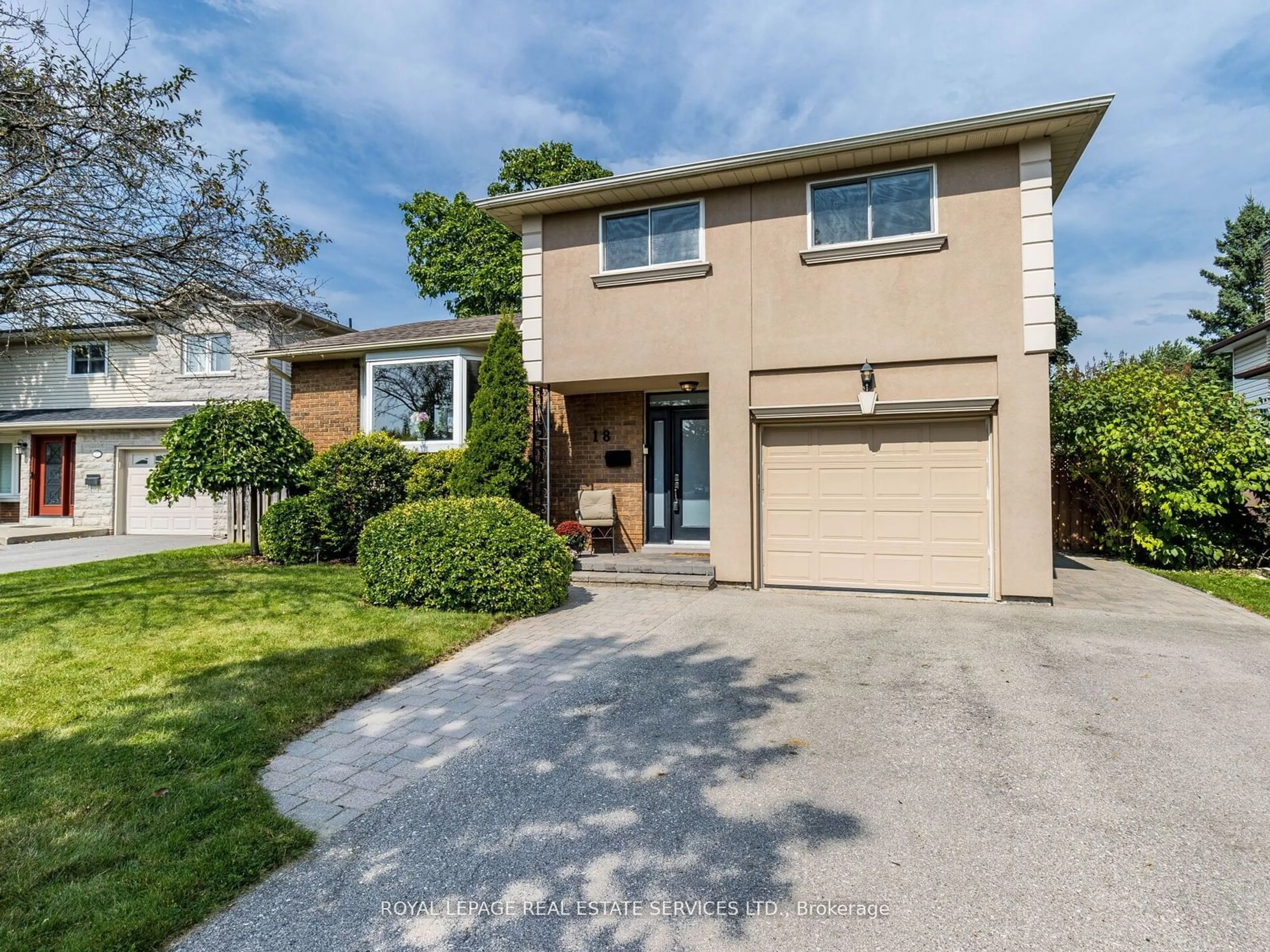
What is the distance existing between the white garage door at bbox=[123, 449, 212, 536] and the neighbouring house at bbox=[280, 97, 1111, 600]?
1132 cm

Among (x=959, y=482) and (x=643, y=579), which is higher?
(x=959, y=482)

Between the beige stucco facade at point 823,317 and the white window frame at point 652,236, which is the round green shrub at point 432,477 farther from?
the white window frame at point 652,236

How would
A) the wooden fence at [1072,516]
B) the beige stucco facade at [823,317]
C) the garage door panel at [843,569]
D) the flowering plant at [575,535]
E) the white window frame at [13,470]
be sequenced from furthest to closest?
the white window frame at [13,470] < the wooden fence at [1072,516] < the flowering plant at [575,535] < the garage door panel at [843,569] < the beige stucco facade at [823,317]

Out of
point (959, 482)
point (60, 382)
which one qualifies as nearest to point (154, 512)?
point (60, 382)

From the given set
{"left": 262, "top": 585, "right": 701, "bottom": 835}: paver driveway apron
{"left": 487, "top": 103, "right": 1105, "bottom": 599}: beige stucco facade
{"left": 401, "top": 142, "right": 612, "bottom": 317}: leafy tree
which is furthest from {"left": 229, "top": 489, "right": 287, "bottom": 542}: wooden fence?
{"left": 401, "top": 142, "right": 612, "bottom": 317}: leafy tree

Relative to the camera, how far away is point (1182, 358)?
3600 centimetres

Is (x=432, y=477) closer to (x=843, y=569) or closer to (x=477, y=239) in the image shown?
(x=843, y=569)

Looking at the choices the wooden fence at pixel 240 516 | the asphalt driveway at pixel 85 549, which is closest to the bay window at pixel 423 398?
the wooden fence at pixel 240 516

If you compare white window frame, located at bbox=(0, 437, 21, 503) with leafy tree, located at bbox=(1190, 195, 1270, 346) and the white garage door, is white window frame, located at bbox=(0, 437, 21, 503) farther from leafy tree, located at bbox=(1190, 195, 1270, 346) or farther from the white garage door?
leafy tree, located at bbox=(1190, 195, 1270, 346)

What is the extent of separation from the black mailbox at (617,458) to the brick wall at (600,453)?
1.9 inches

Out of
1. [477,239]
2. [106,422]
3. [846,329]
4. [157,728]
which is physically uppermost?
[477,239]

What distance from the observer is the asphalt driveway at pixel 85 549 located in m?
11.1

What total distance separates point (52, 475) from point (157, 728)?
61.0ft

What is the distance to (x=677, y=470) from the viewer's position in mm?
10773
